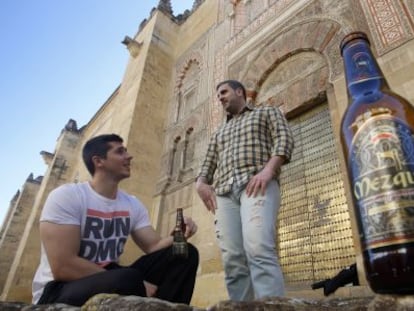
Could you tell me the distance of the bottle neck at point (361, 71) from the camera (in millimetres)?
895

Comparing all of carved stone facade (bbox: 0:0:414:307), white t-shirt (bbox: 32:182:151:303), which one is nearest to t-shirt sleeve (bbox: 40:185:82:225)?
white t-shirt (bbox: 32:182:151:303)

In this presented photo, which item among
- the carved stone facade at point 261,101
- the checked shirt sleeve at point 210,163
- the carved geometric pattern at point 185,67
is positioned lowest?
the checked shirt sleeve at point 210,163

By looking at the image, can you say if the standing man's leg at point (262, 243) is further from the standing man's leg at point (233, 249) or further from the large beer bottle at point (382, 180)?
the large beer bottle at point (382, 180)

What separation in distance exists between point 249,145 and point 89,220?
93 cm

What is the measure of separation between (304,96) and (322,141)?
63cm

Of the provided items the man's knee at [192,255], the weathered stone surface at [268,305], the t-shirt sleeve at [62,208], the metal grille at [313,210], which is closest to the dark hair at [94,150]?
the t-shirt sleeve at [62,208]

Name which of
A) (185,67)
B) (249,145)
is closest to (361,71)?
(249,145)

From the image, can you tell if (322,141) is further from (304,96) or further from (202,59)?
(202,59)

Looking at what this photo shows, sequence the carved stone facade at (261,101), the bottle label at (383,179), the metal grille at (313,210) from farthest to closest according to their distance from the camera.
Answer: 1. the carved stone facade at (261,101)
2. the metal grille at (313,210)
3. the bottle label at (383,179)

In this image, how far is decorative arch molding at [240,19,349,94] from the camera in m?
3.60

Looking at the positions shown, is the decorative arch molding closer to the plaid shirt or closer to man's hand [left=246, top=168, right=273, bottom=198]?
the plaid shirt

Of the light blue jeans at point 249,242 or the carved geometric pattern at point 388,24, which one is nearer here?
the light blue jeans at point 249,242

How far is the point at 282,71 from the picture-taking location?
426 centimetres

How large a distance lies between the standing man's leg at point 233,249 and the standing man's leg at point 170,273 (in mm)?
194
